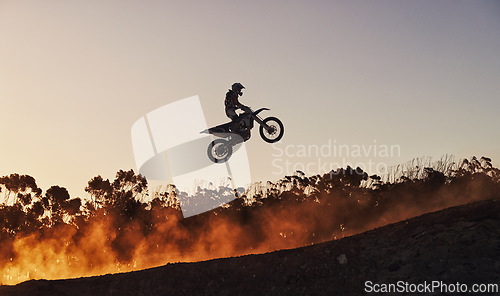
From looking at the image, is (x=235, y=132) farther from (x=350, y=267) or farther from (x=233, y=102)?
(x=350, y=267)

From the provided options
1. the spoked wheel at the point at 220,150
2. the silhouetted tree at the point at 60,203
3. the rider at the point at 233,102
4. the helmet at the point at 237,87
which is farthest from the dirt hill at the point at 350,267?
the silhouetted tree at the point at 60,203

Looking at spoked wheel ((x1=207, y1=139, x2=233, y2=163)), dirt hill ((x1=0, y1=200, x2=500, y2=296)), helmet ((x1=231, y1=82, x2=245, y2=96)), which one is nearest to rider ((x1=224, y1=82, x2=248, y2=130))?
helmet ((x1=231, y1=82, x2=245, y2=96))

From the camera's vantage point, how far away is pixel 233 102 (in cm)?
2031

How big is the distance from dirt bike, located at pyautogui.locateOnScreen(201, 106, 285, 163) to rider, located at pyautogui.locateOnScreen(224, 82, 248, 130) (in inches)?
5.6

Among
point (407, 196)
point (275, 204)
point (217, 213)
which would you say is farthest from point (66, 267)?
point (407, 196)

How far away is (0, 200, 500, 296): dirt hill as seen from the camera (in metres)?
14.2

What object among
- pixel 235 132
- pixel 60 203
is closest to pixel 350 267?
pixel 235 132

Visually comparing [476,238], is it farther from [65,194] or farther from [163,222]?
[65,194]

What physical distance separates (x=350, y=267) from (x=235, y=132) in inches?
311

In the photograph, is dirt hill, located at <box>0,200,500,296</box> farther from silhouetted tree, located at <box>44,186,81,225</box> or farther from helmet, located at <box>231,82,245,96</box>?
silhouetted tree, located at <box>44,186,81,225</box>

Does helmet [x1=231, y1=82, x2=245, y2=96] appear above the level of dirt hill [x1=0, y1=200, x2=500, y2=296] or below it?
above

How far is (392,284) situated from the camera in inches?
555

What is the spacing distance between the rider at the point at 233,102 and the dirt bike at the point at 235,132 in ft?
0.46

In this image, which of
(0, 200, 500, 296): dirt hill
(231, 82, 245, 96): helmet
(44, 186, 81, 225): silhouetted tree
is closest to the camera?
(0, 200, 500, 296): dirt hill
